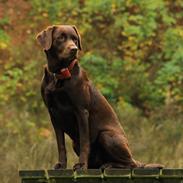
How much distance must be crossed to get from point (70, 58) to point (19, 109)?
8934mm

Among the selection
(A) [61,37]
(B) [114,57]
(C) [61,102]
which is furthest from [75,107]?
(B) [114,57]

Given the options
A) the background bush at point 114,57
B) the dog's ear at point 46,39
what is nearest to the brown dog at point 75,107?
the dog's ear at point 46,39

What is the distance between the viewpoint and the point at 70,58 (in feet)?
23.4

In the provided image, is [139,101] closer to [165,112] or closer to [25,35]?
[165,112]

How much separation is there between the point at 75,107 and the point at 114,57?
1032cm

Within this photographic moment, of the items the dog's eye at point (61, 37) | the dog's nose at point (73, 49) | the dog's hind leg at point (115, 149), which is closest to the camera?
the dog's nose at point (73, 49)

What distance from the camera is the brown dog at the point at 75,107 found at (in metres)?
7.16

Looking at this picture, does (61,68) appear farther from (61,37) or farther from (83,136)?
(83,136)

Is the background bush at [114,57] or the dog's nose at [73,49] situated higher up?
the dog's nose at [73,49]

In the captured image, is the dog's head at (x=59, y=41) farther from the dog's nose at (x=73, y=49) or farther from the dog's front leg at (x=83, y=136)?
the dog's front leg at (x=83, y=136)

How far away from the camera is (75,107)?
23.6 ft

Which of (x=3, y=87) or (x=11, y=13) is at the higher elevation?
(x=11, y=13)

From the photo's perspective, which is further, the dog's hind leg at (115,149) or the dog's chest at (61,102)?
the dog's hind leg at (115,149)

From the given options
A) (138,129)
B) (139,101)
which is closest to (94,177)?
(138,129)
